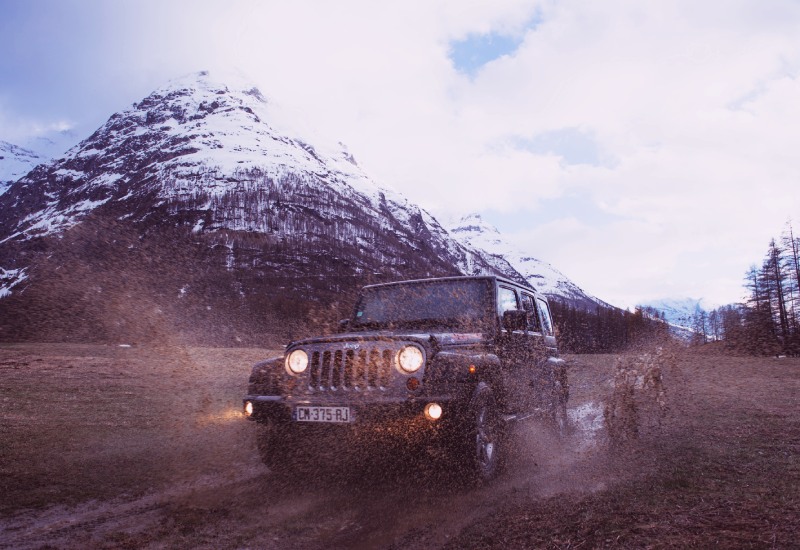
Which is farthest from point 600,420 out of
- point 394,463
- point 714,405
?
point 394,463

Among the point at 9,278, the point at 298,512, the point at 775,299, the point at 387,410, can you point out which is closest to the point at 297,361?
the point at 387,410

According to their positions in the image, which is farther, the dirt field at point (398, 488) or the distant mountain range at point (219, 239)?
the distant mountain range at point (219, 239)

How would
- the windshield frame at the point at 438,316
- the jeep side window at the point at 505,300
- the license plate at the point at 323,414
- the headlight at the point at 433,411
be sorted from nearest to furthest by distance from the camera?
the headlight at the point at 433,411 < the license plate at the point at 323,414 < the windshield frame at the point at 438,316 < the jeep side window at the point at 505,300

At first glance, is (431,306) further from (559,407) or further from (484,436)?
(559,407)

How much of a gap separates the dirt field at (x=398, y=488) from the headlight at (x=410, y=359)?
75cm

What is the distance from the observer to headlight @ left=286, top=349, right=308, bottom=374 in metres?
5.17

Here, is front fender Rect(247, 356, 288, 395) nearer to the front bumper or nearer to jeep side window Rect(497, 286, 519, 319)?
the front bumper

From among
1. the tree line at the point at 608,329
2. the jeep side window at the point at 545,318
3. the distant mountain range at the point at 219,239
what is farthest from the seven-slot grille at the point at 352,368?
the distant mountain range at the point at 219,239

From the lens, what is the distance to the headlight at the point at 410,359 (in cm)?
474

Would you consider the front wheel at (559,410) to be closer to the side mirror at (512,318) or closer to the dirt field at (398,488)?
the dirt field at (398,488)

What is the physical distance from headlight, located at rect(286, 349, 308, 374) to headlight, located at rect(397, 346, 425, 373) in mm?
981

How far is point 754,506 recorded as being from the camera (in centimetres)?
349

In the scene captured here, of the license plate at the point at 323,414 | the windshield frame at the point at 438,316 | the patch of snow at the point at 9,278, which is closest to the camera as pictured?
the license plate at the point at 323,414

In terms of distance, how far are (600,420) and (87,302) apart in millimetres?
93283
